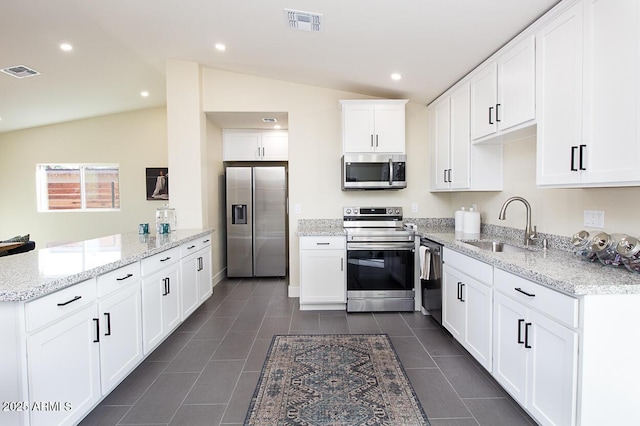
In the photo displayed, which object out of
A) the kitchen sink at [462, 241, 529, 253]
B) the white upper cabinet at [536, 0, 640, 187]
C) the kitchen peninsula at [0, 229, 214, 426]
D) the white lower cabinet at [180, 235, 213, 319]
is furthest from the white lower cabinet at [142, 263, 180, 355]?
the white upper cabinet at [536, 0, 640, 187]

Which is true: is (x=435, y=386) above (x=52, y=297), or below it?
below

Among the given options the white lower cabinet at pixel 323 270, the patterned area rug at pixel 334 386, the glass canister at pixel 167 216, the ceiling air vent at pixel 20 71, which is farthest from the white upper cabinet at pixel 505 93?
the ceiling air vent at pixel 20 71

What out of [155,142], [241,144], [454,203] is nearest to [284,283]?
[241,144]

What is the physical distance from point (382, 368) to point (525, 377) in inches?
37.0

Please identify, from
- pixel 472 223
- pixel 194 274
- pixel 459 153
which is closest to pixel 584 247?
pixel 472 223

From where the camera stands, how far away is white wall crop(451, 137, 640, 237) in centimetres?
180

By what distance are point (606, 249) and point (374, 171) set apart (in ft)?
7.48

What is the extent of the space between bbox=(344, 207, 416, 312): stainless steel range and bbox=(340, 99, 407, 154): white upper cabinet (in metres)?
1.01

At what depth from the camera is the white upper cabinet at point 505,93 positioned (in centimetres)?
206

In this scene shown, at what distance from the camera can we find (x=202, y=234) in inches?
137

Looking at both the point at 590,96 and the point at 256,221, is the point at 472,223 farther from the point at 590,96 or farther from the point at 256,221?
the point at 256,221

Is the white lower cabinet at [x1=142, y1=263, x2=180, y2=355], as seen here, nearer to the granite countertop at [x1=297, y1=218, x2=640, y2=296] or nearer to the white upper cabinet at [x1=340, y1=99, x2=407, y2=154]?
the white upper cabinet at [x1=340, y1=99, x2=407, y2=154]

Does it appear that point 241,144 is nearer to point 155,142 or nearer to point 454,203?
point 155,142

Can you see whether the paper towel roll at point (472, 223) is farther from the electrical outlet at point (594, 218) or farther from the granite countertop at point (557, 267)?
the electrical outlet at point (594, 218)
